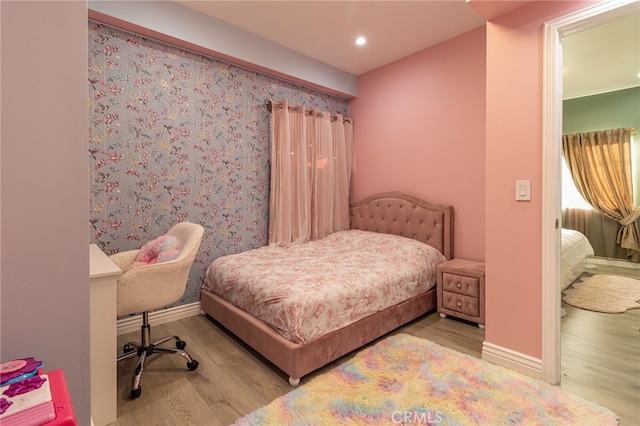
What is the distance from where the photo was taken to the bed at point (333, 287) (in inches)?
78.4

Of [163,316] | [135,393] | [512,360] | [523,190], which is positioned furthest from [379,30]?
[135,393]

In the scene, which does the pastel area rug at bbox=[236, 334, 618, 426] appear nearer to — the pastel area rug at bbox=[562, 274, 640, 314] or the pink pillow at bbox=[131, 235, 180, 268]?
the pink pillow at bbox=[131, 235, 180, 268]

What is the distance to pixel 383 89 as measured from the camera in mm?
4035

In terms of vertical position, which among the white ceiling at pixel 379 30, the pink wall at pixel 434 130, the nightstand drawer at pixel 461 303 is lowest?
the nightstand drawer at pixel 461 303

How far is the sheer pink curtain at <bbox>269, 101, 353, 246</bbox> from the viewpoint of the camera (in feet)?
A: 11.8

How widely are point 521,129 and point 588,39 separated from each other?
2366 millimetres

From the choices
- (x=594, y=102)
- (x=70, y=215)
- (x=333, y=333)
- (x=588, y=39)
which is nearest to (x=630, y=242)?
(x=594, y=102)

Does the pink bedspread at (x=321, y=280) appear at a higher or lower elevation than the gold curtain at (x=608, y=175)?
lower

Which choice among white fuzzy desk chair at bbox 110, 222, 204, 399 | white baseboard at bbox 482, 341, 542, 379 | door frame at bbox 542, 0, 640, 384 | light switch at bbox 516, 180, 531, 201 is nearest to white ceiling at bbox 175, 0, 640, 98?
door frame at bbox 542, 0, 640, 384

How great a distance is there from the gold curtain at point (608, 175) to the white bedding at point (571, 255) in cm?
105

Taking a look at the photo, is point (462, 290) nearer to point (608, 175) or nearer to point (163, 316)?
point (163, 316)

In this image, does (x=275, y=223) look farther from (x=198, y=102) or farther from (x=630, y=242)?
(x=630, y=242)
